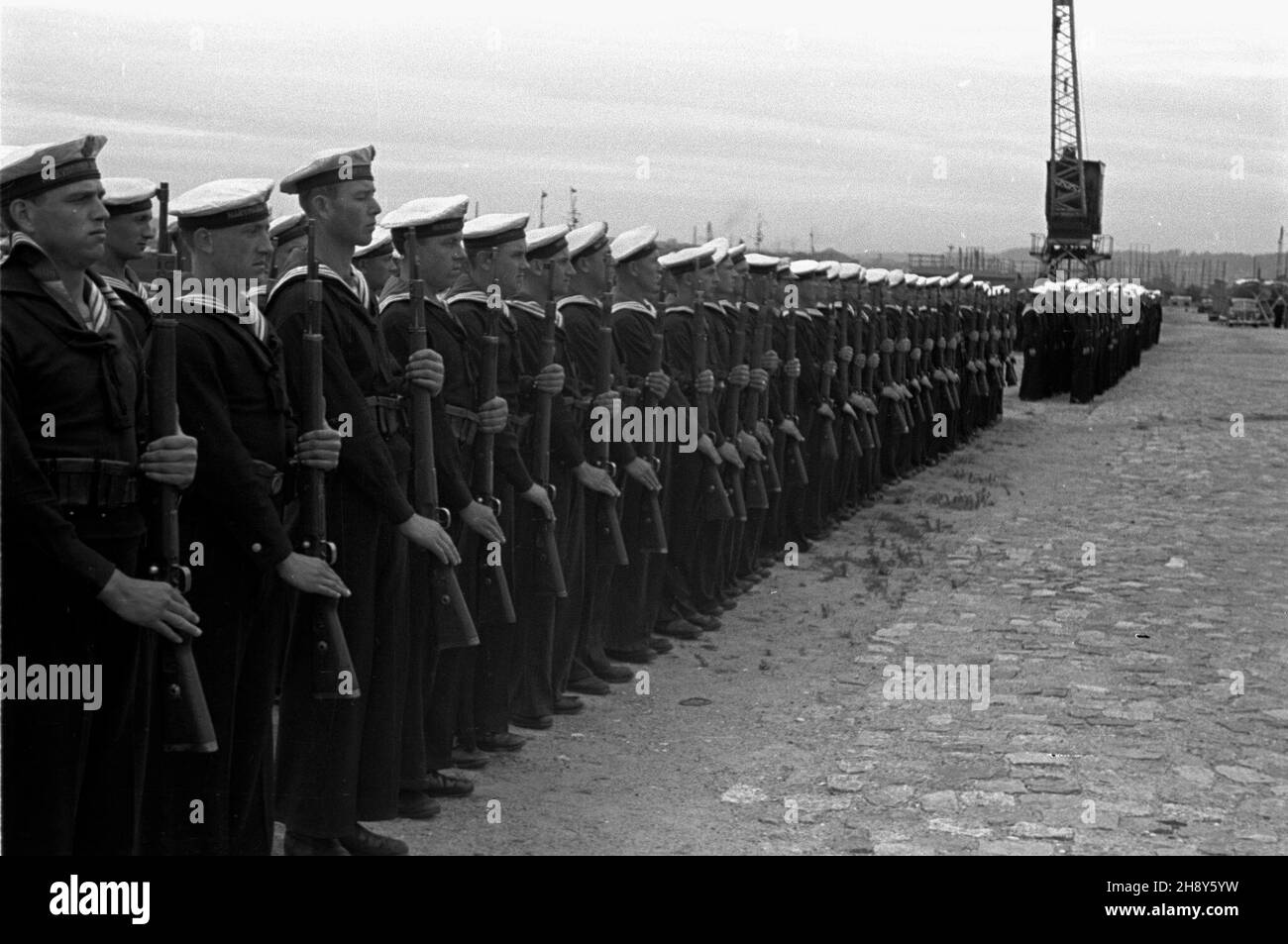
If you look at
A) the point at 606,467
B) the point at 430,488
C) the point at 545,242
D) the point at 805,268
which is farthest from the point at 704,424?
the point at 430,488

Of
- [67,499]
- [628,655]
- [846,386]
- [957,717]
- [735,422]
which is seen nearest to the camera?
[67,499]

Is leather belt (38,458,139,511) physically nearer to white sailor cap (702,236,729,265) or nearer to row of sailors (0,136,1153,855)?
row of sailors (0,136,1153,855)

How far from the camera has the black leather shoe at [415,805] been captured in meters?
6.21

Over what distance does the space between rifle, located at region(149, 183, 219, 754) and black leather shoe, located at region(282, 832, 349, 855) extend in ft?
4.06

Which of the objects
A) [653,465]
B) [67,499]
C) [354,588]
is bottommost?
[354,588]

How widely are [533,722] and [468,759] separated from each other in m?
0.67

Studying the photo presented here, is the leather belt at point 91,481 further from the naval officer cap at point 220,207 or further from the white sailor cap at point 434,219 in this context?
the white sailor cap at point 434,219

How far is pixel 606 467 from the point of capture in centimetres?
826

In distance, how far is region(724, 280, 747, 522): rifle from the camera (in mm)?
10578

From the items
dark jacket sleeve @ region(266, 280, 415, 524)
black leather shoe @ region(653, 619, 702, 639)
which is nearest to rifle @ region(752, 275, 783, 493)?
black leather shoe @ region(653, 619, 702, 639)

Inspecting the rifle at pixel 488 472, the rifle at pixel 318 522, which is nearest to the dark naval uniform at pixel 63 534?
the rifle at pixel 318 522

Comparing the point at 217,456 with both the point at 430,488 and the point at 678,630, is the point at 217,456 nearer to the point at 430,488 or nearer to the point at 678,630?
the point at 430,488

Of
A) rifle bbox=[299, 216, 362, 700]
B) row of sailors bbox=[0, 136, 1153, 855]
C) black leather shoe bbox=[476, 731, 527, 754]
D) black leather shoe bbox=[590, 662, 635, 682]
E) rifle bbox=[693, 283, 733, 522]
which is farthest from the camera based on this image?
rifle bbox=[693, 283, 733, 522]

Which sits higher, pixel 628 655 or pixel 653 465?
pixel 653 465
